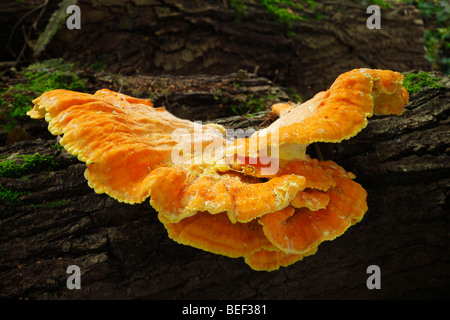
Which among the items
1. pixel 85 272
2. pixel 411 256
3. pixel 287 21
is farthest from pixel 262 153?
pixel 287 21

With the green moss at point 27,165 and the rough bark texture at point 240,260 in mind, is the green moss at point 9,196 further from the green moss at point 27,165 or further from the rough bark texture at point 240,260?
the green moss at point 27,165

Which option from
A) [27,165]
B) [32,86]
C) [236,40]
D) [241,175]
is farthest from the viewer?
[236,40]

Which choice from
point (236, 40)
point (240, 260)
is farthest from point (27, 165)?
point (236, 40)

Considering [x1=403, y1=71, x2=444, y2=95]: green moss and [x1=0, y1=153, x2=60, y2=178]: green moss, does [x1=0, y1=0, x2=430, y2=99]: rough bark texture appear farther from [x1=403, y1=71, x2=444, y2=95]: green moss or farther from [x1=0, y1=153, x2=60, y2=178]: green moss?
[x1=403, y1=71, x2=444, y2=95]: green moss

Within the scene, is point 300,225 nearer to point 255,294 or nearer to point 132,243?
point 255,294

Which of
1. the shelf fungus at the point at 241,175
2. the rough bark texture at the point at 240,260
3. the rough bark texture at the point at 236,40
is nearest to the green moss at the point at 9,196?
the rough bark texture at the point at 240,260

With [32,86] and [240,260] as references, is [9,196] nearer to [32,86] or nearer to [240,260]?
[240,260]

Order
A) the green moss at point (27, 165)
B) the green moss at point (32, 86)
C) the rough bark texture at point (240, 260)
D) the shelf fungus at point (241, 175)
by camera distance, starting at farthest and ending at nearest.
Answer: the green moss at point (32, 86), the green moss at point (27, 165), the rough bark texture at point (240, 260), the shelf fungus at point (241, 175)

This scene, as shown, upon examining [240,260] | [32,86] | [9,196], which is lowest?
[240,260]
